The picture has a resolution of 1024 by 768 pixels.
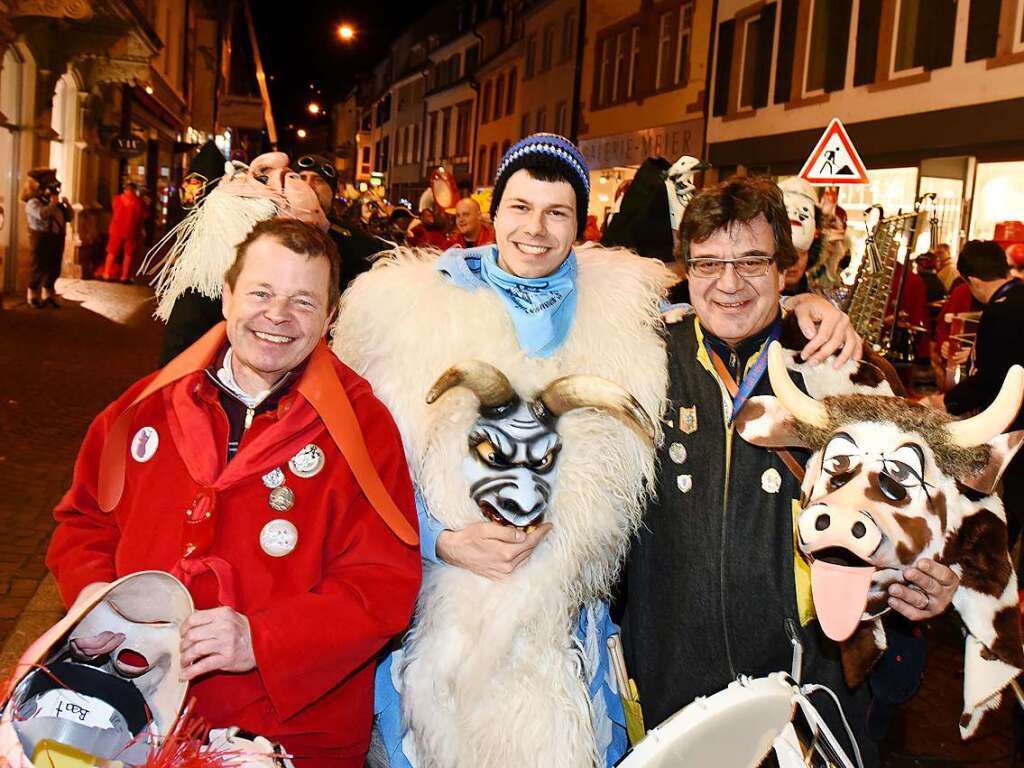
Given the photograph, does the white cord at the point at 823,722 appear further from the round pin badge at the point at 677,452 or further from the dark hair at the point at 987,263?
the dark hair at the point at 987,263

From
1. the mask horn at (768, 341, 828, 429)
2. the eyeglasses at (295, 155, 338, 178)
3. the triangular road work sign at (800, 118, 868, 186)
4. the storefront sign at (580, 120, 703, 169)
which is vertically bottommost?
the mask horn at (768, 341, 828, 429)

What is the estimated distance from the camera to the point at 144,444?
243cm

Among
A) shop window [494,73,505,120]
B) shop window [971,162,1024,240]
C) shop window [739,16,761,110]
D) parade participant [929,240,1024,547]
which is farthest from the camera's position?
shop window [494,73,505,120]

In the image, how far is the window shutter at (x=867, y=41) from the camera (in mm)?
15367

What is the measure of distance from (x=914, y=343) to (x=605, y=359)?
10101mm

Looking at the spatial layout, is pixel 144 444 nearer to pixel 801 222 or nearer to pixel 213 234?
pixel 213 234

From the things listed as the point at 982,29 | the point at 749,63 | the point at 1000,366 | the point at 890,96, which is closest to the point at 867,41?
the point at 890,96

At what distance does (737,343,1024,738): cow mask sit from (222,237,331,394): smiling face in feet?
3.62

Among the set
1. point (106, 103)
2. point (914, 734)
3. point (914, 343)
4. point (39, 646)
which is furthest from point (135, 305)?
point (39, 646)

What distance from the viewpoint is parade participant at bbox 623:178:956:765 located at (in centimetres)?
Answer: 255

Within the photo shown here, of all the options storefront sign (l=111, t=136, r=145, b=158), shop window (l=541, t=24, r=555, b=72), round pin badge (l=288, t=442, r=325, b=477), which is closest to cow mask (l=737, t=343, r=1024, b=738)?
round pin badge (l=288, t=442, r=325, b=477)

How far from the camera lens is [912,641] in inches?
101

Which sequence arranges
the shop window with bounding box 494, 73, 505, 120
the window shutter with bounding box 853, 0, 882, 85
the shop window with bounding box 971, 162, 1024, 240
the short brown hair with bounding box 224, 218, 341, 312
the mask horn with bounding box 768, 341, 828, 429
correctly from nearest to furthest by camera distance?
1. the mask horn with bounding box 768, 341, 828, 429
2. the short brown hair with bounding box 224, 218, 341, 312
3. the shop window with bounding box 971, 162, 1024, 240
4. the window shutter with bounding box 853, 0, 882, 85
5. the shop window with bounding box 494, 73, 505, 120

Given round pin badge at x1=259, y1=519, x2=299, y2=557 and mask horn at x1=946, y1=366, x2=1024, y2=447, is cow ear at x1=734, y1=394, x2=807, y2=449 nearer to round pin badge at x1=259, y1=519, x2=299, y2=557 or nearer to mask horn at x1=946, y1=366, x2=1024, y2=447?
mask horn at x1=946, y1=366, x2=1024, y2=447
